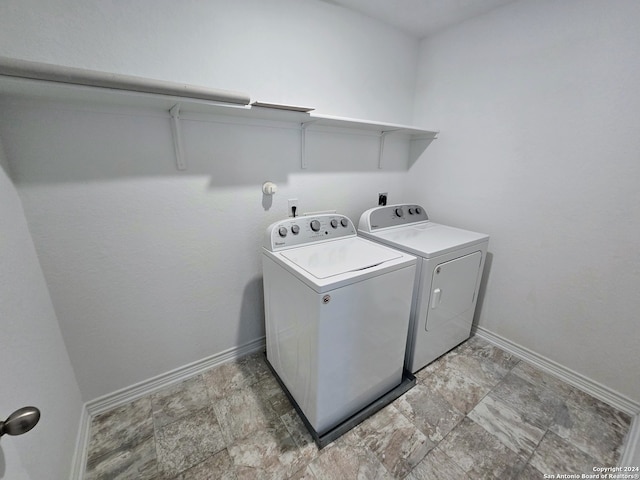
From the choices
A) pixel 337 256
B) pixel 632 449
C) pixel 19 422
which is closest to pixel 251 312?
pixel 337 256

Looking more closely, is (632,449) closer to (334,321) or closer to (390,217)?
(334,321)

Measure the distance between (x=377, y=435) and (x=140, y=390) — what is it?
4.61 ft

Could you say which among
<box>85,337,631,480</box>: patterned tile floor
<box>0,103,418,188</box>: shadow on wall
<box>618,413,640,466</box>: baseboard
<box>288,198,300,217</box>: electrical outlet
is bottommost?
<box>85,337,631,480</box>: patterned tile floor

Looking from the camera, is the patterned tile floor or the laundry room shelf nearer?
the laundry room shelf

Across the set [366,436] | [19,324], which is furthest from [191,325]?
[366,436]

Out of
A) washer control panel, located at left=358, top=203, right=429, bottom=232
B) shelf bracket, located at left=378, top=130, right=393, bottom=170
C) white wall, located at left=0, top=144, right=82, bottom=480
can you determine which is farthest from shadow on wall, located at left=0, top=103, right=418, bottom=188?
washer control panel, located at left=358, top=203, right=429, bottom=232

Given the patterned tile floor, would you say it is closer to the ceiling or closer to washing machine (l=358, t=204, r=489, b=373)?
washing machine (l=358, t=204, r=489, b=373)

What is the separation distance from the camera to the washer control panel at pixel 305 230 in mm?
1524

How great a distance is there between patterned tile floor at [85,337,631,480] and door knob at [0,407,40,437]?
91 centimetres

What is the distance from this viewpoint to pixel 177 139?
4.53ft

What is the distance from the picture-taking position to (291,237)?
5.16 ft

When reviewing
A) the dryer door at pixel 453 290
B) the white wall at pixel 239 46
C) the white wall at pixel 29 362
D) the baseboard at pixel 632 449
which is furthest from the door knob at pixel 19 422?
the baseboard at pixel 632 449

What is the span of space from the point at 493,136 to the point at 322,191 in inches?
51.0

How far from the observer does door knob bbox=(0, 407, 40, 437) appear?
534mm
